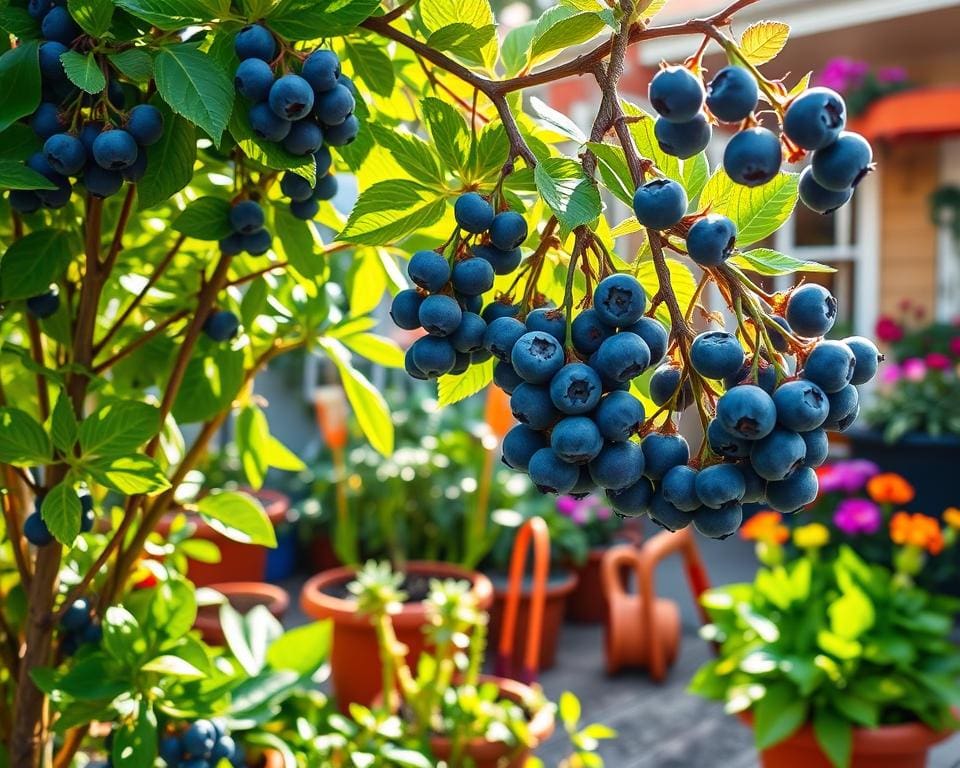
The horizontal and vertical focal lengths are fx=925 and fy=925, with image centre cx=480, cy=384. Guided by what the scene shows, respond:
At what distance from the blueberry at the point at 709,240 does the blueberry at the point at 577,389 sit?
0.09 meters

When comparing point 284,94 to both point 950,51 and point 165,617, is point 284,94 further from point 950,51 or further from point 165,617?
point 950,51

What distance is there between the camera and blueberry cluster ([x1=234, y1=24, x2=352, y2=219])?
588mm

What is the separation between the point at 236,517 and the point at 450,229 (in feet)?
1.32

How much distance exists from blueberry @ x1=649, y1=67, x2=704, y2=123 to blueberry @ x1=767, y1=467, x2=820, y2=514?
0.22m

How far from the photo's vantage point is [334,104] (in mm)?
613

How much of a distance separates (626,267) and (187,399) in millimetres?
522

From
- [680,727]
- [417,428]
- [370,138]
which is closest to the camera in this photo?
[370,138]

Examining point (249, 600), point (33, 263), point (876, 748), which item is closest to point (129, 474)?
point (33, 263)

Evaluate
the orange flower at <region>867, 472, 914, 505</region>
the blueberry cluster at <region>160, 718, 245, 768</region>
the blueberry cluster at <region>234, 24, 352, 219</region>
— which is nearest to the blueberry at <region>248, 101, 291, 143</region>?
the blueberry cluster at <region>234, 24, 352, 219</region>

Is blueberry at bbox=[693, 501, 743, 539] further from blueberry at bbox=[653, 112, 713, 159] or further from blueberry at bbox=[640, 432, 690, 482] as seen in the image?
blueberry at bbox=[653, 112, 713, 159]

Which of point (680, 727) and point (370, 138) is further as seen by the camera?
point (680, 727)

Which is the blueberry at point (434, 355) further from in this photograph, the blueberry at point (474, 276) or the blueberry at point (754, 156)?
the blueberry at point (754, 156)

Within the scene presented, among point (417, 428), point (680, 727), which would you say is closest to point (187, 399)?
point (680, 727)

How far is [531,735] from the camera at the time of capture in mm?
1779
